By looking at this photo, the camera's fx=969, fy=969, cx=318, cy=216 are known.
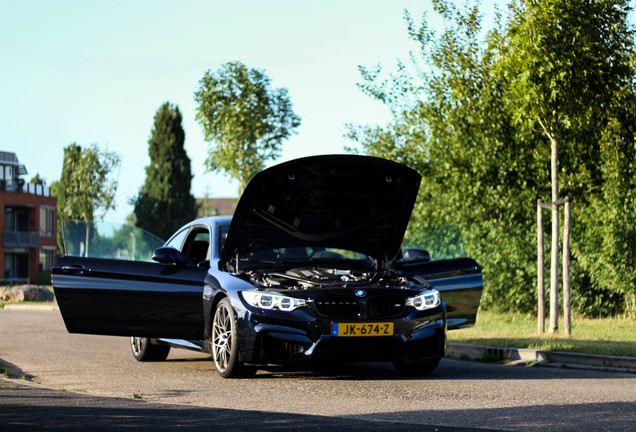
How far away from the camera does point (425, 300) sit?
9.68 m

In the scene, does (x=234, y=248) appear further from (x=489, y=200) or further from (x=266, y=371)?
(x=489, y=200)

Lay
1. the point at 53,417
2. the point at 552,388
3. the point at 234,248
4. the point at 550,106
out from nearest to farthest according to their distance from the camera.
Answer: the point at 53,417
the point at 552,388
the point at 234,248
the point at 550,106

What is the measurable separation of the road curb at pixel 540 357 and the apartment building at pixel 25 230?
57.4 m

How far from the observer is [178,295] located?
32.8 feet

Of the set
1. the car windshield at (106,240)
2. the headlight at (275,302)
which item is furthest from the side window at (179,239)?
the car windshield at (106,240)

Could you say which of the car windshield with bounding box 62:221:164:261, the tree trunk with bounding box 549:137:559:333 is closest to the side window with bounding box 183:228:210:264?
the car windshield with bounding box 62:221:164:261

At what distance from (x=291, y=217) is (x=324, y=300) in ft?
4.47

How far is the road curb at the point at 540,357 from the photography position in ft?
36.0

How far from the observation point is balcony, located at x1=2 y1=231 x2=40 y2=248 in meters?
68.0

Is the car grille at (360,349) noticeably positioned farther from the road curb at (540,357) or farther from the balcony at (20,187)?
the balcony at (20,187)

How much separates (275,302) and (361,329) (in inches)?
33.9

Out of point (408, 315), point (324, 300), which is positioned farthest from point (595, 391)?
point (324, 300)

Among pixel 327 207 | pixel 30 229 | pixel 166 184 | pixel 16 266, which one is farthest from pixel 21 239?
pixel 327 207

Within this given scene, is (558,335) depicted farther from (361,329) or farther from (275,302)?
(275,302)
